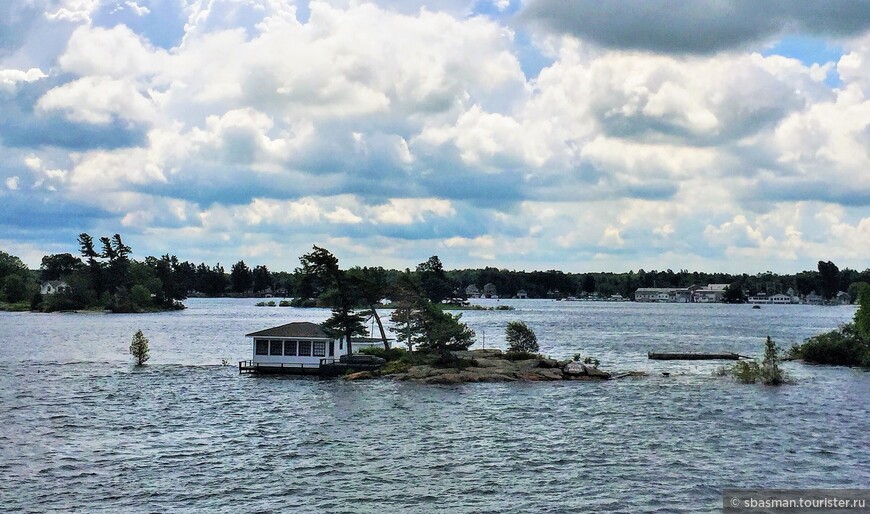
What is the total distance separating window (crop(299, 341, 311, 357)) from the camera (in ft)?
281

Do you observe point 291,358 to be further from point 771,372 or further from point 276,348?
point 771,372

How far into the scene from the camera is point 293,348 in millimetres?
85875

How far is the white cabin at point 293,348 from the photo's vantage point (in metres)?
85.1

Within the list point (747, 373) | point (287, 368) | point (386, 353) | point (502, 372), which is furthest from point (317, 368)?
point (747, 373)

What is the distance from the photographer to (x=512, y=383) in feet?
261

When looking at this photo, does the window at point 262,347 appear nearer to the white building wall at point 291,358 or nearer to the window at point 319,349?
the white building wall at point 291,358

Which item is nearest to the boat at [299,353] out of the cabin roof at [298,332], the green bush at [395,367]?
the cabin roof at [298,332]

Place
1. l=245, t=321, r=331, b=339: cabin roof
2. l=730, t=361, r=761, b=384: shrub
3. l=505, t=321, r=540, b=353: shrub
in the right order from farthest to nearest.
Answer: l=505, t=321, r=540, b=353: shrub < l=245, t=321, r=331, b=339: cabin roof < l=730, t=361, r=761, b=384: shrub

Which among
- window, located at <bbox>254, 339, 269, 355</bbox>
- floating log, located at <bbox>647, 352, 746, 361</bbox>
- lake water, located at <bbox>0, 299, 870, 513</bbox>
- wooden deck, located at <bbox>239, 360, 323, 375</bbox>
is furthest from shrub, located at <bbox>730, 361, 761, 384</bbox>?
window, located at <bbox>254, 339, 269, 355</bbox>

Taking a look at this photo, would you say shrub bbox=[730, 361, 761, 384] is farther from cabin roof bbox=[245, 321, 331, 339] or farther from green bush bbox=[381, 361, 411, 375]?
cabin roof bbox=[245, 321, 331, 339]

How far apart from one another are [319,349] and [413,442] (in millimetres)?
36714

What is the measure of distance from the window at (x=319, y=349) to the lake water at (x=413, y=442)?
15.8 ft

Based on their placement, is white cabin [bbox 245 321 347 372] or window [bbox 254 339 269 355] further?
window [bbox 254 339 269 355]

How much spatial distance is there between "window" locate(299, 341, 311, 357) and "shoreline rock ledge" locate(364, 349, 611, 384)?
9.66m
